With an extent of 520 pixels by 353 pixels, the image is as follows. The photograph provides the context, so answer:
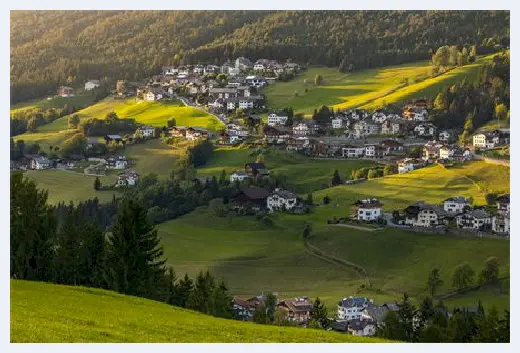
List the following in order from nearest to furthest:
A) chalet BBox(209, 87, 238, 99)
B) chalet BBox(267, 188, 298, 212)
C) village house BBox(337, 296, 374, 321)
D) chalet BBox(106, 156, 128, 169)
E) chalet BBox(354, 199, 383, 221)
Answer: village house BBox(337, 296, 374, 321)
chalet BBox(354, 199, 383, 221)
chalet BBox(267, 188, 298, 212)
chalet BBox(106, 156, 128, 169)
chalet BBox(209, 87, 238, 99)

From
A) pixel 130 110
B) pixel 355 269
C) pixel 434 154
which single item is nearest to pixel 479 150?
pixel 434 154

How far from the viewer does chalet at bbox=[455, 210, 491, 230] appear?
23.6 meters

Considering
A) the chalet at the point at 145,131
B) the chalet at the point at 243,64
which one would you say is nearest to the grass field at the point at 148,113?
the chalet at the point at 145,131

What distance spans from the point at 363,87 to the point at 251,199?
12.1 m

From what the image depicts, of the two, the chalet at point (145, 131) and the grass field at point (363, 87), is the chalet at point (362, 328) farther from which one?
the grass field at point (363, 87)

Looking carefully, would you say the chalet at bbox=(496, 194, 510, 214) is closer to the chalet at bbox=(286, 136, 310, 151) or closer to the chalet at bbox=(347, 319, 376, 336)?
the chalet at bbox=(347, 319, 376, 336)

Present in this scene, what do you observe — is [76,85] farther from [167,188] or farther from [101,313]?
[101,313]

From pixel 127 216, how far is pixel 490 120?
63.6ft

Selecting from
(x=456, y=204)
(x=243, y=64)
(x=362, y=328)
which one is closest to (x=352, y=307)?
(x=362, y=328)

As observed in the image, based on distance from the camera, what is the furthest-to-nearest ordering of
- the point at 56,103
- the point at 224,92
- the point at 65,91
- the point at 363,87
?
the point at 363,87
the point at 65,91
the point at 56,103
the point at 224,92

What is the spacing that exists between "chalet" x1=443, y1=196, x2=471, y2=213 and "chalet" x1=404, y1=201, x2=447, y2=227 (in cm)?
25

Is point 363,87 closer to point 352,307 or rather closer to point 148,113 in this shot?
point 148,113

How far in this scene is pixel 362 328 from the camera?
732 inches

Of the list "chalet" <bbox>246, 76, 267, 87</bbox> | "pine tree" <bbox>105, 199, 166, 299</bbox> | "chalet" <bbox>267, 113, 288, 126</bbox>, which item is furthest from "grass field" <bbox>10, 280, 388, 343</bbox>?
"chalet" <bbox>246, 76, 267, 87</bbox>
